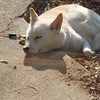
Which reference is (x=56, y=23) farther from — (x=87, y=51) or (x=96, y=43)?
(x=96, y=43)

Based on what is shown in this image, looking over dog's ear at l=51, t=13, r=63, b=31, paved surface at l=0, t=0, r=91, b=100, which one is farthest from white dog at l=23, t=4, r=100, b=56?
paved surface at l=0, t=0, r=91, b=100

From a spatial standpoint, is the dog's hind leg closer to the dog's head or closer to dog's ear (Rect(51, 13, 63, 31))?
the dog's head

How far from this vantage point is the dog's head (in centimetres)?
471

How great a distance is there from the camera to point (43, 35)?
4.79 metres

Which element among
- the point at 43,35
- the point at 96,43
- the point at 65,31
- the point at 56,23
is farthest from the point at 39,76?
the point at 96,43

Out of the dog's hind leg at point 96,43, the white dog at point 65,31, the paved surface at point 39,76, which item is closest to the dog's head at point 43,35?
the white dog at point 65,31

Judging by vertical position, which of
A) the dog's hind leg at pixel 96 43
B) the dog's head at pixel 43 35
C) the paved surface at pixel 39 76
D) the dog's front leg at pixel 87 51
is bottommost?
the dog's hind leg at pixel 96 43

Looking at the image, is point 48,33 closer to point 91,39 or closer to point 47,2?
point 91,39

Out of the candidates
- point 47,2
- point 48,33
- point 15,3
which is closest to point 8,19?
point 15,3

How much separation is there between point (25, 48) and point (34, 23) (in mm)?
486

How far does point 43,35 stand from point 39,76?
2.56 ft

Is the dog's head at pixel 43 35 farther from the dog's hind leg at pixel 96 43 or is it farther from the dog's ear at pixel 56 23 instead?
the dog's hind leg at pixel 96 43

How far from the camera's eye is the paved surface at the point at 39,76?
3887 millimetres

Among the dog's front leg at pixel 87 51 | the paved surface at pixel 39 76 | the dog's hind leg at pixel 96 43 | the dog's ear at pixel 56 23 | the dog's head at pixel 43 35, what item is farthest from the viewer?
the dog's hind leg at pixel 96 43
